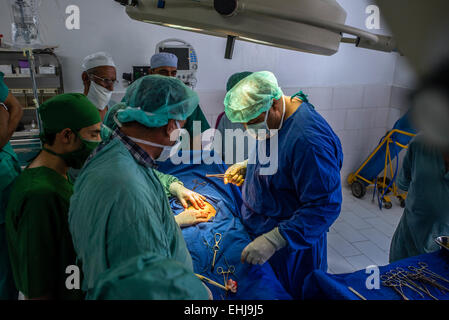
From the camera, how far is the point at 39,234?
122 cm

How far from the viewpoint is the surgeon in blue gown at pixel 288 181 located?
1521 mm

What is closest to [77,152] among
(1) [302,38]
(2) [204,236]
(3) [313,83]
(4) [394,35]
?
(2) [204,236]

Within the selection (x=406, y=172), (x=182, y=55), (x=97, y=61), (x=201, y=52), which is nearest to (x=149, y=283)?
(x=406, y=172)

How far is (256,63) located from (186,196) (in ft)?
7.88

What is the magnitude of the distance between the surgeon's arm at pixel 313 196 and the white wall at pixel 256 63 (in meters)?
1.75

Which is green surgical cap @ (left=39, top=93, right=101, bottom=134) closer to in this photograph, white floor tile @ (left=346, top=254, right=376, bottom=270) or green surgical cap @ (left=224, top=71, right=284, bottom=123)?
green surgical cap @ (left=224, top=71, right=284, bottom=123)

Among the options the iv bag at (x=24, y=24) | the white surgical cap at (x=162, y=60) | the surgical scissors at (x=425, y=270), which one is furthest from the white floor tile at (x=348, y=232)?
the iv bag at (x=24, y=24)

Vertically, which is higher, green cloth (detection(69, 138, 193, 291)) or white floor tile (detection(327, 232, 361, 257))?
green cloth (detection(69, 138, 193, 291))

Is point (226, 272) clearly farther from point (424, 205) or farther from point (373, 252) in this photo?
point (373, 252)

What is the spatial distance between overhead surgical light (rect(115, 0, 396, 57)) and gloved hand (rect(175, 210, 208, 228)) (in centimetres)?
132

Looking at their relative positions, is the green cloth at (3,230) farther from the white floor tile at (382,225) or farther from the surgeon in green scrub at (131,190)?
the white floor tile at (382,225)

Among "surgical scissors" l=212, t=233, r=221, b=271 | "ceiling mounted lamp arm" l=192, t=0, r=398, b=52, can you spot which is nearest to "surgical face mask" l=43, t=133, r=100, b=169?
"surgical scissors" l=212, t=233, r=221, b=271

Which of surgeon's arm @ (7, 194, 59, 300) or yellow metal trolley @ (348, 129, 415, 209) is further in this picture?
yellow metal trolley @ (348, 129, 415, 209)

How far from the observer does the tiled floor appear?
3158 millimetres
